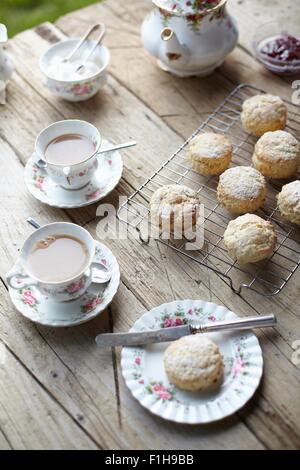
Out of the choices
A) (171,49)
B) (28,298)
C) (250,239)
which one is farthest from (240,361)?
(171,49)

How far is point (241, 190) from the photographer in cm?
147

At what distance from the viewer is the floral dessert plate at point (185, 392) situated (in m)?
1.15

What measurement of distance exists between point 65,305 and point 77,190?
39 centimetres

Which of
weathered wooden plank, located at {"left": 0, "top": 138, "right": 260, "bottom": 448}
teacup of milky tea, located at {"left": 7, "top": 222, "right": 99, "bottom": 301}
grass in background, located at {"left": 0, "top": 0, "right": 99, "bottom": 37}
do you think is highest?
teacup of milky tea, located at {"left": 7, "top": 222, "right": 99, "bottom": 301}

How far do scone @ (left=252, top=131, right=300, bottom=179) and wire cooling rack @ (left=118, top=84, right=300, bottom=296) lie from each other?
0.16ft

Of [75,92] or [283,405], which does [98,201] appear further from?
[283,405]

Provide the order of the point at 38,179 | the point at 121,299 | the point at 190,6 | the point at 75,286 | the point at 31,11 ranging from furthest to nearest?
1. the point at 31,11
2. the point at 190,6
3. the point at 38,179
4. the point at 121,299
5. the point at 75,286

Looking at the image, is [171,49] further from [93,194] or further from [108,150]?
[93,194]

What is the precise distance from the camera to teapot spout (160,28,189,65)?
1.78 metres

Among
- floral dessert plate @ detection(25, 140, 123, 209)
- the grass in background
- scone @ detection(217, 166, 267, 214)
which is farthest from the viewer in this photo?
the grass in background

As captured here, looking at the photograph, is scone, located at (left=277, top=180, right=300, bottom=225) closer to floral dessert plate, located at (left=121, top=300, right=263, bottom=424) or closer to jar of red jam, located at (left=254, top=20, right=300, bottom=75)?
floral dessert plate, located at (left=121, top=300, right=263, bottom=424)

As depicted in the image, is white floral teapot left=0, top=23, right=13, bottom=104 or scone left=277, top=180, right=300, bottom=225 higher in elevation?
scone left=277, top=180, right=300, bottom=225

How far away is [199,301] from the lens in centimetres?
132

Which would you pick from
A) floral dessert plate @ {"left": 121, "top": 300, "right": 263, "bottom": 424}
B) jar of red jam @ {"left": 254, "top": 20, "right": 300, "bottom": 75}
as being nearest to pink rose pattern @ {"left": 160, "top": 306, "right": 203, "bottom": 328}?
floral dessert plate @ {"left": 121, "top": 300, "right": 263, "bottom": 424}
